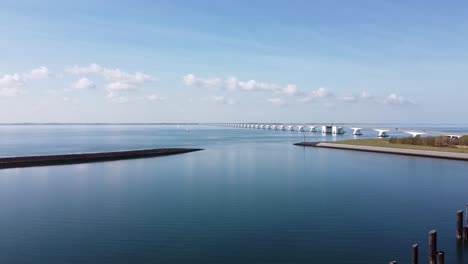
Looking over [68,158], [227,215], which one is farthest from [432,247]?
[68,158]

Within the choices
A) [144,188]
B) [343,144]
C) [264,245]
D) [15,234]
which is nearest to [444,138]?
[343,144]

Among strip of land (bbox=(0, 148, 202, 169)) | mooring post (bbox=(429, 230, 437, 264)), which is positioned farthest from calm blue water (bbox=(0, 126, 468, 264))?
strip of land (bbox=(0, 148, 202, 169))

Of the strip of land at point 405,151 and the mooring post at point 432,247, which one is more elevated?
the strip of land at point 405,151

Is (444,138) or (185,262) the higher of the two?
(444,138)

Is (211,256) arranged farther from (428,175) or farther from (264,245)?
(428,175)

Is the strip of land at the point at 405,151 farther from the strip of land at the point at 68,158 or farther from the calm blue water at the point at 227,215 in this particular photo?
the strip of land at the point at 68,158

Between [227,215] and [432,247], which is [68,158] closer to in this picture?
→ [227,215]

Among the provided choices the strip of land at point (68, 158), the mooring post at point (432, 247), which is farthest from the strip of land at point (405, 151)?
the mooring post at point (432, 247)

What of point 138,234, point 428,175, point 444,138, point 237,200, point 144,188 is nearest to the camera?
point 138,234
